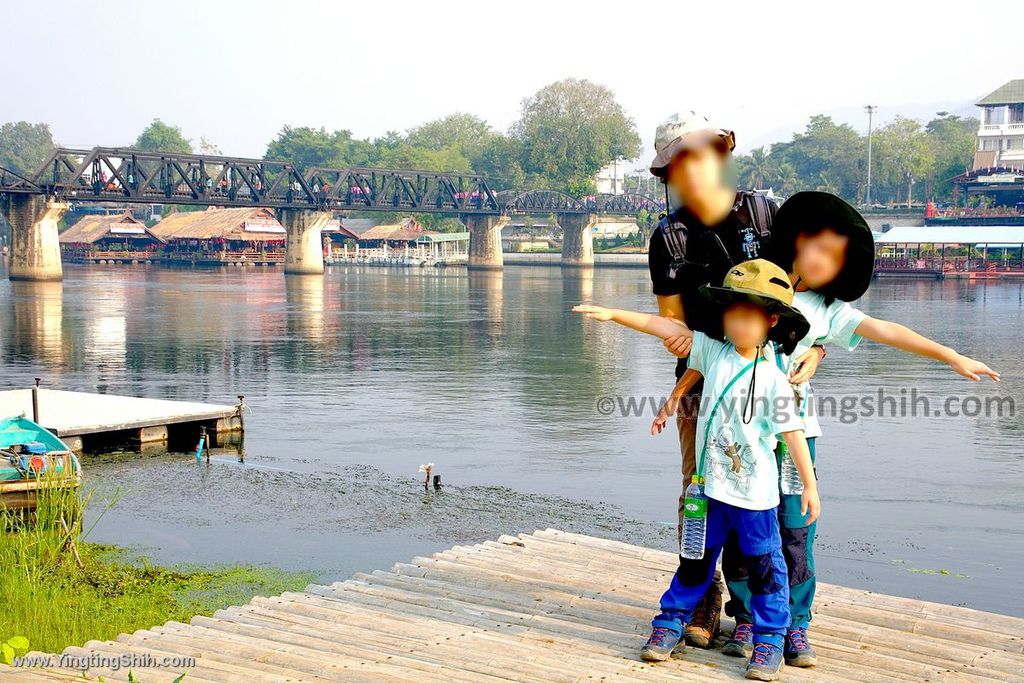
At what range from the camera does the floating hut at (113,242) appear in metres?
111

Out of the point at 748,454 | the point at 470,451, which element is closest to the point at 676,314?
the point at 748,454

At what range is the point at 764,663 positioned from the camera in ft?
16.3

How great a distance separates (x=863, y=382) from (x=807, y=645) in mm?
24290

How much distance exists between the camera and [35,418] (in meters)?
16.8

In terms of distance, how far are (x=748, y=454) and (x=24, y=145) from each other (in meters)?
204

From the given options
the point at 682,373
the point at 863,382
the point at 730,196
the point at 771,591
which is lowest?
the point at 863,382

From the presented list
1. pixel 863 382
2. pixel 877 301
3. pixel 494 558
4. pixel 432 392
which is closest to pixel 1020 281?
pixel 877 301

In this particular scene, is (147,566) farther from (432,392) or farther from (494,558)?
(432,392)

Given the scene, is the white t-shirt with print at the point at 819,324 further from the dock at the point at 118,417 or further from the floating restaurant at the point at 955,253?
the floating restaurant at the point at 955,253

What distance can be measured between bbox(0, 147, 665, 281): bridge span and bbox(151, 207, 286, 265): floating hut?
8.75m

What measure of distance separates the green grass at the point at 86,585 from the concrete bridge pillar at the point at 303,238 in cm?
7844

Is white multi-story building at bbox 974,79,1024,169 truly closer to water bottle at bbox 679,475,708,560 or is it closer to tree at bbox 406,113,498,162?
tree at bbox 406,113,498,162

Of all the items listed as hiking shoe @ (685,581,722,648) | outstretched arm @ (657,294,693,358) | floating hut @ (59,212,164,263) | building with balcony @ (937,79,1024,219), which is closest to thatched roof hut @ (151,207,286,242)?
floating hut @ (59,212,164,263)

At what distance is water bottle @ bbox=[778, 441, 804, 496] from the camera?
526 cm
